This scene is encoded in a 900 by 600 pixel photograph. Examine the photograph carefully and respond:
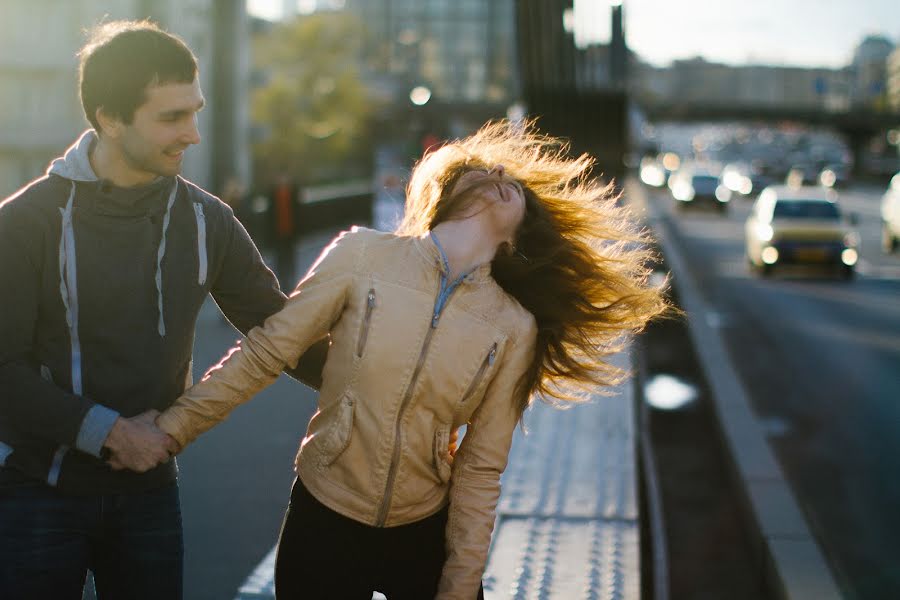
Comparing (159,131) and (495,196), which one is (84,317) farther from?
(495,196)

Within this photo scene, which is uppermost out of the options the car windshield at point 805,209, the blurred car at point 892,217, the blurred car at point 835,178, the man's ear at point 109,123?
the man's ear at point 109,123

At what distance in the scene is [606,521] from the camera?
216 inches

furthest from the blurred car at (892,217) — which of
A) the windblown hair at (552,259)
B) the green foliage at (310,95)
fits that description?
the green foliage at (310,95)

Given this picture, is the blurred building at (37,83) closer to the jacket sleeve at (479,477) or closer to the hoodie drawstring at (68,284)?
the hoodie drawstring at (68,284)

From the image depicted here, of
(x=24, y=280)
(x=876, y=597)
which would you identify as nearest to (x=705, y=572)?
(x=876, y=597)

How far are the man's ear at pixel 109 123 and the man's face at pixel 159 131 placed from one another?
0.04ft

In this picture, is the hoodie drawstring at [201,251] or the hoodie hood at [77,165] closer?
the hoodie hood at [77,165]

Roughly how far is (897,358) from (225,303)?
11.5 metres

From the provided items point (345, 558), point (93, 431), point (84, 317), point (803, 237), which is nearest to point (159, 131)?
point (84, 317)

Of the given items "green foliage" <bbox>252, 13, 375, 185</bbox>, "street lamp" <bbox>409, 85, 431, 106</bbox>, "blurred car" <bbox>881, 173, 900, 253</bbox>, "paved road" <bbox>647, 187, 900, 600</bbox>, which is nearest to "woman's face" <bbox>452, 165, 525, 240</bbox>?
"paved road" <bbox>647, 187, 900, 600</bbox>

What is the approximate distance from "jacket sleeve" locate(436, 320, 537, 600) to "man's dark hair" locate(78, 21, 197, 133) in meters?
0.93

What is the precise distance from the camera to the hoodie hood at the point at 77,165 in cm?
278

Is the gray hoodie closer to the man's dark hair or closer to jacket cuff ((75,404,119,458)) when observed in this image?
jacket cuff ((75,404,119,458))

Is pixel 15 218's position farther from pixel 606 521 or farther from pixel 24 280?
pixel 606 521
